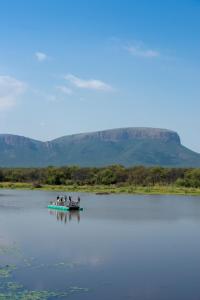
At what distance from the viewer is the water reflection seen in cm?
4542

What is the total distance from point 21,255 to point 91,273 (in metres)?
Answer: 5.15

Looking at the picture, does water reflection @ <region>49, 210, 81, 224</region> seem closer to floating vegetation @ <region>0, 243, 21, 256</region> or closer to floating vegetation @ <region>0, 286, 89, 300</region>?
floating vegetation @ <region>0, 243, 21, 256</region>

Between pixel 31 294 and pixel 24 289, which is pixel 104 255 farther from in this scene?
pixel 31 294

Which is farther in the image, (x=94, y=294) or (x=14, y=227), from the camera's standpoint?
(x=14, y=227)

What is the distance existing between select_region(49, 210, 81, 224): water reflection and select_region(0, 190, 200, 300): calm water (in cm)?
21

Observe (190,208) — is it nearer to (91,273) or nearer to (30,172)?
(91,273)

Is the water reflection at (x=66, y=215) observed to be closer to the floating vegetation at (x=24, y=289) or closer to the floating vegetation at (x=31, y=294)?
the floating vegetation at (x=24, y=289)

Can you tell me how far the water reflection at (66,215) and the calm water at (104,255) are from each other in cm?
21

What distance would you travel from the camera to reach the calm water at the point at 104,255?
67.5 ft

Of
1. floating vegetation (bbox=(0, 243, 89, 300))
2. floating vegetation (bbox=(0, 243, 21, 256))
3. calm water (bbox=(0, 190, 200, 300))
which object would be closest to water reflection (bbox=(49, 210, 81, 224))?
calm water (bbox=(0, 190, 200, 300))

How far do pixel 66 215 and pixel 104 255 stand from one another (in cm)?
2297

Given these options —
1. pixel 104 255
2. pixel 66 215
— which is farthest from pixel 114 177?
pixel 104 255

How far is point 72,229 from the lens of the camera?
37875 millimetres

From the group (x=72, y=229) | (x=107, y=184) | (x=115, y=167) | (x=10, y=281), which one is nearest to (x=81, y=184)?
(x=107, y=184)
